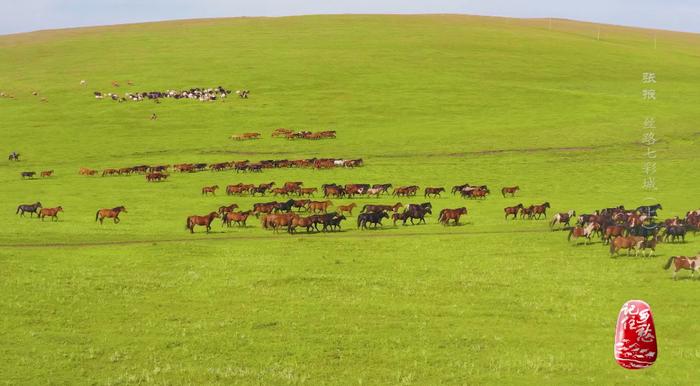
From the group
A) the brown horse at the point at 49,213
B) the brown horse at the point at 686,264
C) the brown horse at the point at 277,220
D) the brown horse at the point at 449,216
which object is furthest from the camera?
the brown horse at the point at 49,213

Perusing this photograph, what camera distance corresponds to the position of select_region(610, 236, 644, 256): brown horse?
2720 cm

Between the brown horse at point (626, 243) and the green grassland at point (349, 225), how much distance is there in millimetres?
630

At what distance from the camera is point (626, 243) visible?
89.5ft

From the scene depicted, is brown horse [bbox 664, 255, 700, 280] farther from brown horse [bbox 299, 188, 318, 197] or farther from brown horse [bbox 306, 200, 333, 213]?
brown horse [bbox 299, 188, 318, 197]

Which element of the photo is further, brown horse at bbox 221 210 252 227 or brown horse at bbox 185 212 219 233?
brown horse at bbox 221 210 252 227

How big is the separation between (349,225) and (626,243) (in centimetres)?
1401

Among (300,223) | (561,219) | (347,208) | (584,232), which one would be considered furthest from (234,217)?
(584,232)

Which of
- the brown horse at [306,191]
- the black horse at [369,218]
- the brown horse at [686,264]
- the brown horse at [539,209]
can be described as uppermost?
the brown horse at [306,191]

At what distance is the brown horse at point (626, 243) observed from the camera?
27.2 meters

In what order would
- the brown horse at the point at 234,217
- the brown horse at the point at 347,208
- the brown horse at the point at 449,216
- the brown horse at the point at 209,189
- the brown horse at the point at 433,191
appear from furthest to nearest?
the brown horse at the point at 209,189, the brown horse at the point at 433,191, the brown horse at the point at 347,208, the brown horse at the point at 234,217, the brown horse at the point at 449,216

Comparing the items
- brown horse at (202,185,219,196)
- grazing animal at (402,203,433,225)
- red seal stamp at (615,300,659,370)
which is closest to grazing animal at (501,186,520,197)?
grazing animal at (402,203,433,225)

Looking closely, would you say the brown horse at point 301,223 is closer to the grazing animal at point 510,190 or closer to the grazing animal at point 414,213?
the grazing animal at point 414,213

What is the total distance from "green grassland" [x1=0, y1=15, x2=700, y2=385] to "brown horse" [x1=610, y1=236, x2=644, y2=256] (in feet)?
2.07

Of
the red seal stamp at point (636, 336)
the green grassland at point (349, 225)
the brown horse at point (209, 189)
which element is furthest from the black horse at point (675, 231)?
the brown horse at point (209, 189)
